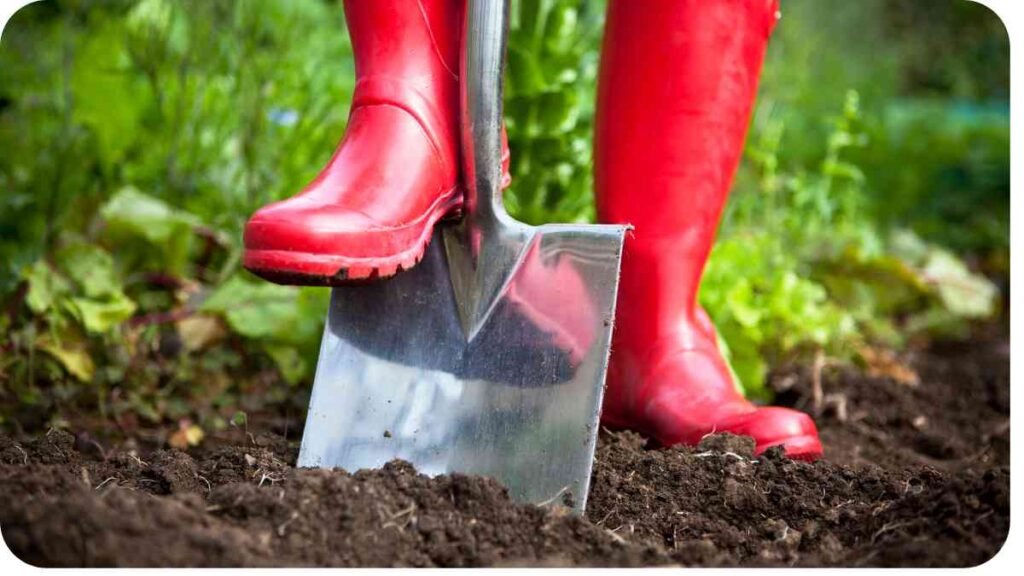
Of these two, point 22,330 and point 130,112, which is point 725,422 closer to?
point 22,330

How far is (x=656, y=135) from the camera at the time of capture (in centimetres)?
158

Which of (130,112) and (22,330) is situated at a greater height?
(130,112)

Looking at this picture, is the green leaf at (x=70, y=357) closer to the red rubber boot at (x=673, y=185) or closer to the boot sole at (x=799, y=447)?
the red rubber boot at (x=673, y=185)

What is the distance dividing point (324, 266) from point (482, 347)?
251mm

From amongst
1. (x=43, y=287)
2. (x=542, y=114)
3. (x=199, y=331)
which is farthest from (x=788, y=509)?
(x=43, y=287)

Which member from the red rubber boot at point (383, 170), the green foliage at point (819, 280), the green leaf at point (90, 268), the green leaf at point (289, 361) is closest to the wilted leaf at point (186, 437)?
the green leaf at point (289, 361)

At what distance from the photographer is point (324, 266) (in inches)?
51.6

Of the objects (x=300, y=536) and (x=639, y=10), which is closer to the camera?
(x=300, y=536)

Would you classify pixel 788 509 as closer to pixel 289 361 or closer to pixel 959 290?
pixel 289 361

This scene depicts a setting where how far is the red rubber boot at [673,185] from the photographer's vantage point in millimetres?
1547

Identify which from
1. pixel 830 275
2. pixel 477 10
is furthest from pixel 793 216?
pixel 477 10

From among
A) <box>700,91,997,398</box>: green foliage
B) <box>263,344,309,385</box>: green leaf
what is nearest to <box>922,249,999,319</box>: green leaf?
<box>700,91,997,398</box>: green foliage

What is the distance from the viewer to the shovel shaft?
1435 mm

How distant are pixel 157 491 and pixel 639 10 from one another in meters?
0.92
